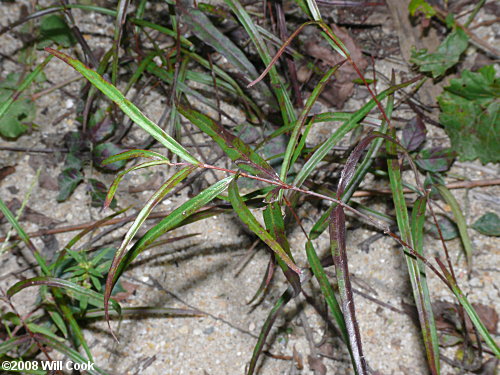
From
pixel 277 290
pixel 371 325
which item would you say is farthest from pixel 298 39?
pixel 371 325

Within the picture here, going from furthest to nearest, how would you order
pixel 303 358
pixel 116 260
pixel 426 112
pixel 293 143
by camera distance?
pixel 426 112 → pixel 303 358 → pixel 293 143 → pixel 116 260

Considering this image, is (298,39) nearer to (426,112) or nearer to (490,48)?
(426,112)

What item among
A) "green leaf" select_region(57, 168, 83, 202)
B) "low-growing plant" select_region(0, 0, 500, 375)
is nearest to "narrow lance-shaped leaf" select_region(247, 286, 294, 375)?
"low-growing plant" select_region(0, 0, 500, 375)

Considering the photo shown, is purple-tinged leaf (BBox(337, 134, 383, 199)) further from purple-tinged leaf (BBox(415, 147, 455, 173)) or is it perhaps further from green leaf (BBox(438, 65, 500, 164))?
green leaf (BBox(438, 65, 500, 164))

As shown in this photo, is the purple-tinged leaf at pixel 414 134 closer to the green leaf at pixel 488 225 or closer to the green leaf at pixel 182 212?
the green leaf at pixel 488 225

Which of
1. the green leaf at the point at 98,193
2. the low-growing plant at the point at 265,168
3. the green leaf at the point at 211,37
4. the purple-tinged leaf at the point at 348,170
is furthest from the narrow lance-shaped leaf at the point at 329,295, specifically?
the green leaf at the point at 98,193

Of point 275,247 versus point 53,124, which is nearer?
point 275,247
